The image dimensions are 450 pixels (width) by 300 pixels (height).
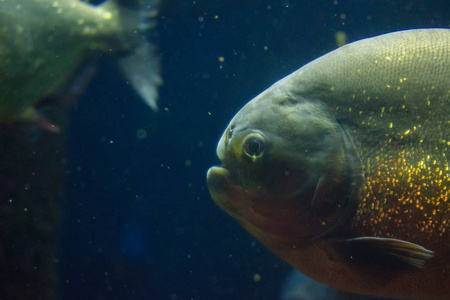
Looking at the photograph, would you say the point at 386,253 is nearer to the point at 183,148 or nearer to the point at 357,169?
the point at 357,169

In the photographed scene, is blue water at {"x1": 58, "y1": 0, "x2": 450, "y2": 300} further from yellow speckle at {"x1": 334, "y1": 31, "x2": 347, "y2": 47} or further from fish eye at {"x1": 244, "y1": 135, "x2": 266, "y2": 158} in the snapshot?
fish eye at {"x1": 244, "y1": 135, "x2": 266, "y2": 158}

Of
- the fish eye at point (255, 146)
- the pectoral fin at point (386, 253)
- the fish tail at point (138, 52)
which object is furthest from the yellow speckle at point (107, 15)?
the pectoral fin at point (386, 253)

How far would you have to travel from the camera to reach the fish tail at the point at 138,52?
18.4 ft

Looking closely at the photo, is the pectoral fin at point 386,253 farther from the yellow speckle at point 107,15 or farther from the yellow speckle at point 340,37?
the yellow speckle at point 340,37

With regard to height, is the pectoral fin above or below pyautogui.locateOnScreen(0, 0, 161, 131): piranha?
above

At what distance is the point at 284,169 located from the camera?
6.47 ft

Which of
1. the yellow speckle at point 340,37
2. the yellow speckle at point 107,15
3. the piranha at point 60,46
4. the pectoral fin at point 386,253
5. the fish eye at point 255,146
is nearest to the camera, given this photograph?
the pectoral fin at point 386,253

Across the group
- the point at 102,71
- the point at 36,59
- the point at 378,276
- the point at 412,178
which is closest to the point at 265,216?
the point at 378,276

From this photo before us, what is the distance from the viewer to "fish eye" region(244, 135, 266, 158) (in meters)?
2.02

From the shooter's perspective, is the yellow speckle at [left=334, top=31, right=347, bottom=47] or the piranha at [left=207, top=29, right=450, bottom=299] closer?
the piranha at [left=207, top=29, right=450, bottom=299]

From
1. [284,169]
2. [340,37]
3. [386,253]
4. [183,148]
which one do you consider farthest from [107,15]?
[340,37]

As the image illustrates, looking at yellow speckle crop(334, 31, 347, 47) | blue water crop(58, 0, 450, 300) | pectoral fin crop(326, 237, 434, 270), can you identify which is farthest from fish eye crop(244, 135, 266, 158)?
yellow speckle crop(334, 31, 347, 47)

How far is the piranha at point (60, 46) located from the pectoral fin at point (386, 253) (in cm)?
462

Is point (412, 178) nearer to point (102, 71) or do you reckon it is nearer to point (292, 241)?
point (292, 241)
